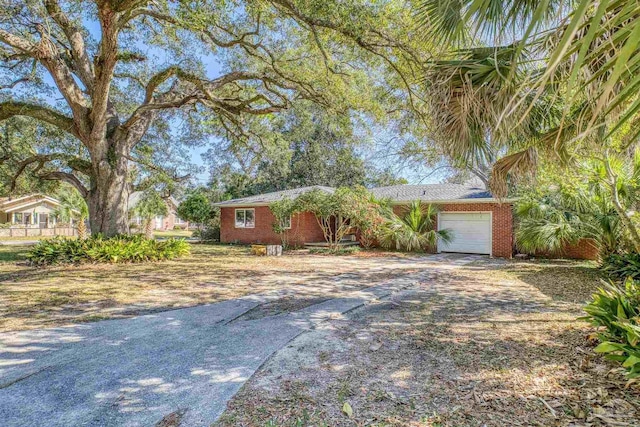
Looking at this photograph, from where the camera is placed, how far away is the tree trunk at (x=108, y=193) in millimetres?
12422

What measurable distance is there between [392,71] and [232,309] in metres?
6.48

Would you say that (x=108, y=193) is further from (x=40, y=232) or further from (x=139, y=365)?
(x=40, y=232)

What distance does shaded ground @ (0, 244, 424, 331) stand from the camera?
232 inches

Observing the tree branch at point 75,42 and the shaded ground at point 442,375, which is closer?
the shaded ground at point 442,375

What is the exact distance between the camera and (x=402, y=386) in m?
3.28

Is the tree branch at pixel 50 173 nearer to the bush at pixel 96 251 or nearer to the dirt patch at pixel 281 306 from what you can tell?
the bush at pixel 96 251

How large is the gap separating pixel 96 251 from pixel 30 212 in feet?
109

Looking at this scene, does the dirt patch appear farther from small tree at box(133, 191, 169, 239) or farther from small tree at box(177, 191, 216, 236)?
small tree at box(133, 191, 169, 239)

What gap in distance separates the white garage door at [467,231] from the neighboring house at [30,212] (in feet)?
116

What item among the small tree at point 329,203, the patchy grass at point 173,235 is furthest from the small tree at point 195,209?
the small tree at point 329,203

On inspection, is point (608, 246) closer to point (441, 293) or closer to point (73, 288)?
point (441, 293)

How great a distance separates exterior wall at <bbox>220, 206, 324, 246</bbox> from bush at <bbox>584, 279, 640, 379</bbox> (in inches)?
590

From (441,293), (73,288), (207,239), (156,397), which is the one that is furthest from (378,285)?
(207,239)

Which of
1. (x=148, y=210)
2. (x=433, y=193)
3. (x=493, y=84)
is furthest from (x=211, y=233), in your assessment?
(x=493, y=84)
